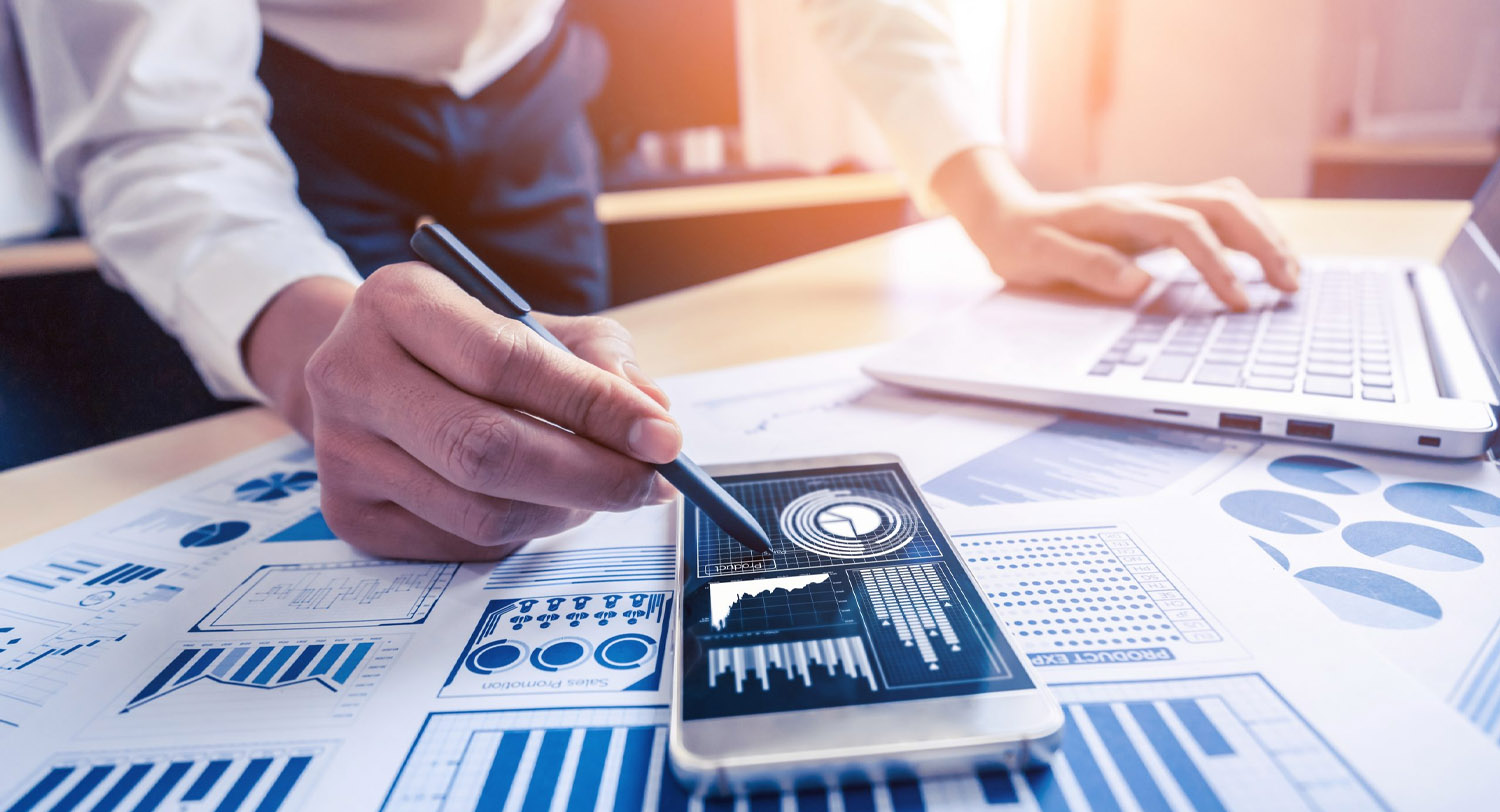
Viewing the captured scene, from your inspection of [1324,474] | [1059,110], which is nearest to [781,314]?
[1324,474]

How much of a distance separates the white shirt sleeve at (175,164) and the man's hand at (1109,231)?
0.57 meters

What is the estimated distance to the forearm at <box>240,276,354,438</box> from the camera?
47 centimetres

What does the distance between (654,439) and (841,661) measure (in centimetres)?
12

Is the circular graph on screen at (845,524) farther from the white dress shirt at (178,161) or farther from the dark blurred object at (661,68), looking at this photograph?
the dark blurred object at (661,68)

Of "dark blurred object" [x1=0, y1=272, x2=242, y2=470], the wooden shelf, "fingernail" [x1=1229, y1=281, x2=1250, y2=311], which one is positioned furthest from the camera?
the wooden shelf

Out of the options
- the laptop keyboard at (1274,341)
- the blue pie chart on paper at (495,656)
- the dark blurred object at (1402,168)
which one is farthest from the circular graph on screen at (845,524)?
the dark blurred object at (1402,168)

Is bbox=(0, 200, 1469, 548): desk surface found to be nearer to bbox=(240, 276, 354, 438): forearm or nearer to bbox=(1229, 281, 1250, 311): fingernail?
bbox=(240, 276, 354, 438): forearm

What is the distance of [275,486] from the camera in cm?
46

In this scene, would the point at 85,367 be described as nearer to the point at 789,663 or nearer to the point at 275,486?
the point at 275,486

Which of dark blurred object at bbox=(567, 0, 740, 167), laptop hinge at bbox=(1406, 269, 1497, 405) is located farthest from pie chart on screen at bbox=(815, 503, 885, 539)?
dark blurred object at bbox=(567, 0, 740, 167)

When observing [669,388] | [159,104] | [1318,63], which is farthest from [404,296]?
[1318,63]

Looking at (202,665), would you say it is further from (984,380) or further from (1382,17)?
(1382,17)

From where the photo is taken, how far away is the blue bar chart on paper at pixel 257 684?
0.27 meters

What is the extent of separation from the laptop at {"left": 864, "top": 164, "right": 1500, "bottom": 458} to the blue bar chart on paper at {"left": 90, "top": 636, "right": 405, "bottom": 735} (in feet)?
1.18
